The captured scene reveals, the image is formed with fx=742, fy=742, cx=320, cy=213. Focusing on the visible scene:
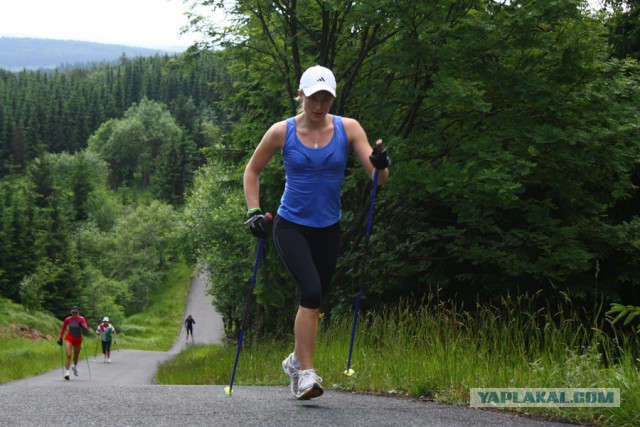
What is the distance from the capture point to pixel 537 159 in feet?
45.3

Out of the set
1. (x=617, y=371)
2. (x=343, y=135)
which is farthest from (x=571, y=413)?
(x=343, y=135)

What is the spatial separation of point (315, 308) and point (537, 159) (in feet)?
32.1

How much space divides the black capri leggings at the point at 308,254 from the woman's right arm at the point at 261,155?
0.88 ft

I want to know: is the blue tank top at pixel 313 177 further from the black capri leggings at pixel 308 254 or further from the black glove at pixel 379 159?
the black glove at pixel 379 159

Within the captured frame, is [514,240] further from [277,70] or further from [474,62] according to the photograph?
[277,70]

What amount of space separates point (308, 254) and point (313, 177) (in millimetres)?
528

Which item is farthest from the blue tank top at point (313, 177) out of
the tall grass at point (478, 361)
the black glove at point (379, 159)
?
the tall grass at point (478, 361)

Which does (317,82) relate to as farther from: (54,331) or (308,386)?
(54,331)

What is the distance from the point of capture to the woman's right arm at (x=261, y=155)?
5.16 metres

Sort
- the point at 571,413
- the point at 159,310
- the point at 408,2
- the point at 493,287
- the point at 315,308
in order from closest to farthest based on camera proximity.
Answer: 1. the point at 571,413
2. the point at 315,308
3. the point at 408,2
4. the point at 493,287
5. the point at 159,310

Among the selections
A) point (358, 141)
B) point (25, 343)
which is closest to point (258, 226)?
point (358, 141)

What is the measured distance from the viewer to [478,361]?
5.71m

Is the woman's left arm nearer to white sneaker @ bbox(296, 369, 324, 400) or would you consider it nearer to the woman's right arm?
the woman's right arm

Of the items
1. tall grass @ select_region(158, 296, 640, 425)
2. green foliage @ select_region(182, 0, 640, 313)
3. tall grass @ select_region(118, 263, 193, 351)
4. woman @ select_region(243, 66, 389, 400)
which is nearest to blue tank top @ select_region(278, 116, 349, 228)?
woman @ select_region(243, 66, 389, 400)
